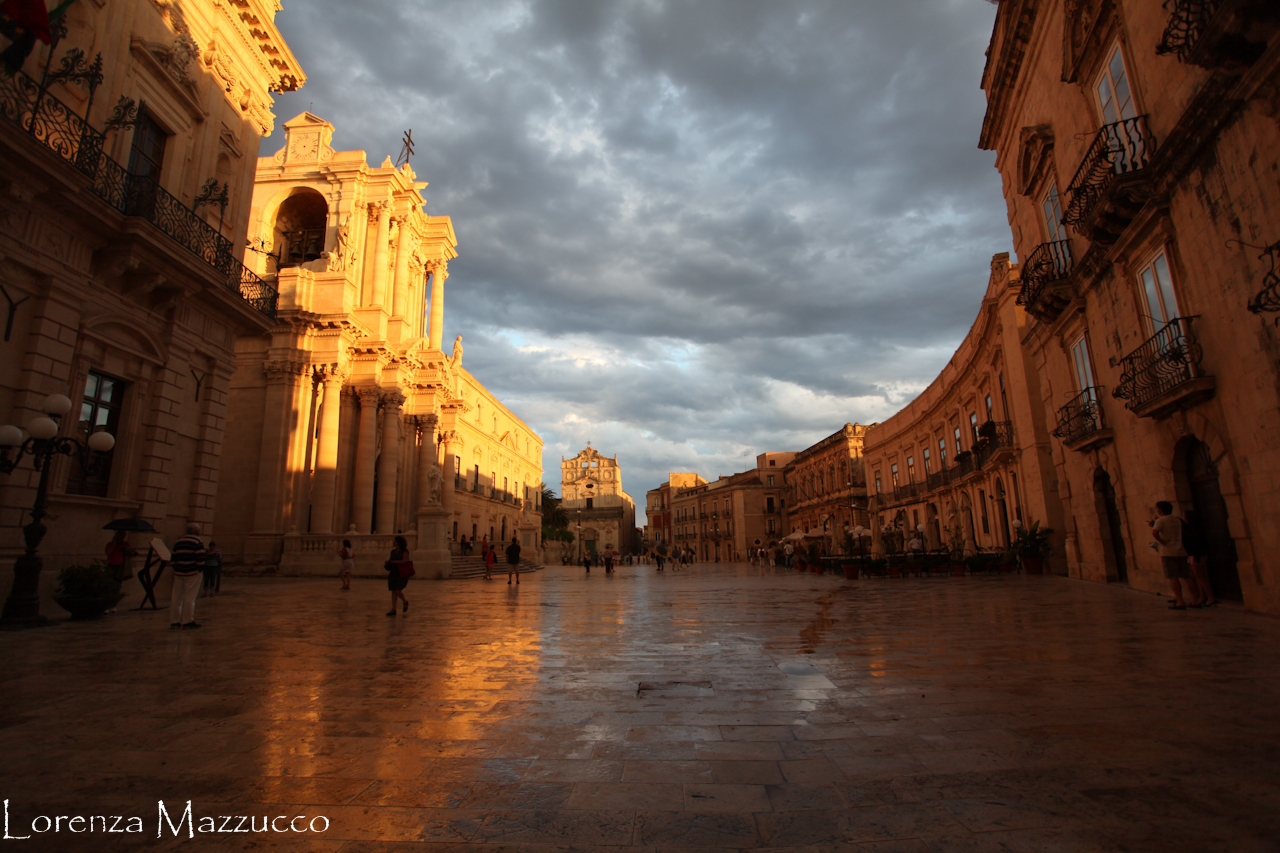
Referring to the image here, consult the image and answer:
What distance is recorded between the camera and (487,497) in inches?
1869

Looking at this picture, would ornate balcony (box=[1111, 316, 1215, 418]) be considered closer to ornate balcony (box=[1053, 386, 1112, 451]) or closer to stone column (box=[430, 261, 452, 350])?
ornate balcony (box=[1053, 386, 1112, 451])

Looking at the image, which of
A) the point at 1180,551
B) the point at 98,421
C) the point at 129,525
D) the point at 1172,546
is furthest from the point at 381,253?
the point at 1180,551

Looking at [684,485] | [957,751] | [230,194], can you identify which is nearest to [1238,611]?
[957,751]

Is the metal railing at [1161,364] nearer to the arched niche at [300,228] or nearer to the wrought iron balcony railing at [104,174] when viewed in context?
the wrought iron balcony railing at [104,174]

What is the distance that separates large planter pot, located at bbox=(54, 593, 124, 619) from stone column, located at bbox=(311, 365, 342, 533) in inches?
672

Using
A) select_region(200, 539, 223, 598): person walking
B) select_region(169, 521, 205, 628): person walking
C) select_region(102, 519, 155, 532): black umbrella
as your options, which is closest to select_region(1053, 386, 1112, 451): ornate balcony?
select_region(169, 521, 205, 628): person walking

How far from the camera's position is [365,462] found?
94.3 ft

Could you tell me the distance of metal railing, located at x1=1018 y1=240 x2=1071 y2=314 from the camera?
1388 cm

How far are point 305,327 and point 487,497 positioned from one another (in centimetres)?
2318

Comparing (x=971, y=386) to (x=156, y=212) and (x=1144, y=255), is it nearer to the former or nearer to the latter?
(x=1144, y=255)

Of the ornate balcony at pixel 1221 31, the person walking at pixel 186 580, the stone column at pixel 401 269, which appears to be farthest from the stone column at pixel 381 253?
the ornate balcony at pixel 1221 31

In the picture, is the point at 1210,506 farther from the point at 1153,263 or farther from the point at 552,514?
the point at 552,514

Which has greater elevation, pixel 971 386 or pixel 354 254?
pixel 354 254

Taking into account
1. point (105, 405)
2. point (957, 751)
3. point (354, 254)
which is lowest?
point (957, 751)
